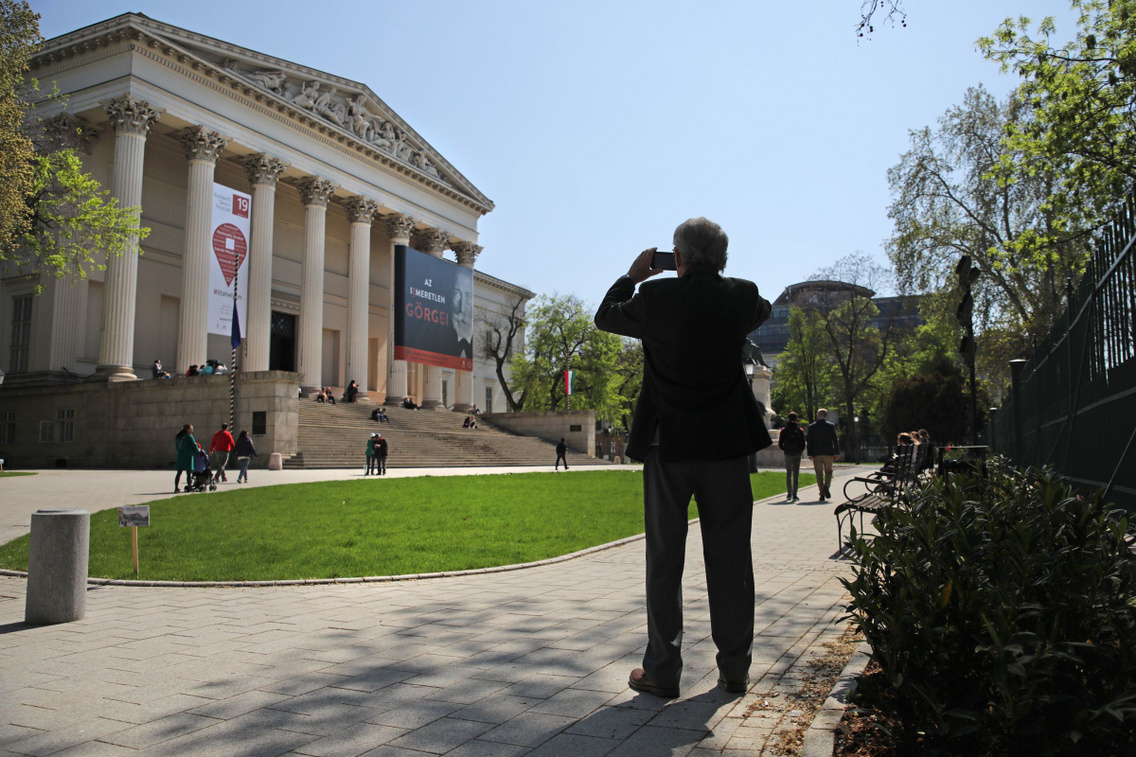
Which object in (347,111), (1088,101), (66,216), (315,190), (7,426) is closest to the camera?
(1088,101)

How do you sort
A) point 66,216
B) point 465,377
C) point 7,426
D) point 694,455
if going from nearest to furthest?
1. point 694,455
2. point 66,216
3. point 7,426
4. point 465,377

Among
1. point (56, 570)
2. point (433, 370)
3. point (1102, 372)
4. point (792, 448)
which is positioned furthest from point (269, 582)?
point (433, 370)

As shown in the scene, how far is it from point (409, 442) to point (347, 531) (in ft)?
85.3

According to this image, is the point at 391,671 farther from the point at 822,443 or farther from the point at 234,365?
the point at 234,365

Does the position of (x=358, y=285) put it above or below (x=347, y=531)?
above

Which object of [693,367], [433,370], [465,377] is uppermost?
[433,370]

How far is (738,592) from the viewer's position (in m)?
3.90

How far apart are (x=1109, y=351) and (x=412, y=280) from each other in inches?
1460

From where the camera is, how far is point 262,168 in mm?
38625

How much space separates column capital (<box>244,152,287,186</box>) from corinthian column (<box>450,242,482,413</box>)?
1359 cm

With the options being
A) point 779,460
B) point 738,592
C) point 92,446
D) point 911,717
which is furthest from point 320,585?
point 779,460

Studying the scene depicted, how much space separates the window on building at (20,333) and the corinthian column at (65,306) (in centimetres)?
272

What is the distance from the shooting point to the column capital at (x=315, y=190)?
4166cm

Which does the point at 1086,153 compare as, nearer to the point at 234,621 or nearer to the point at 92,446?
the point at 234,621
